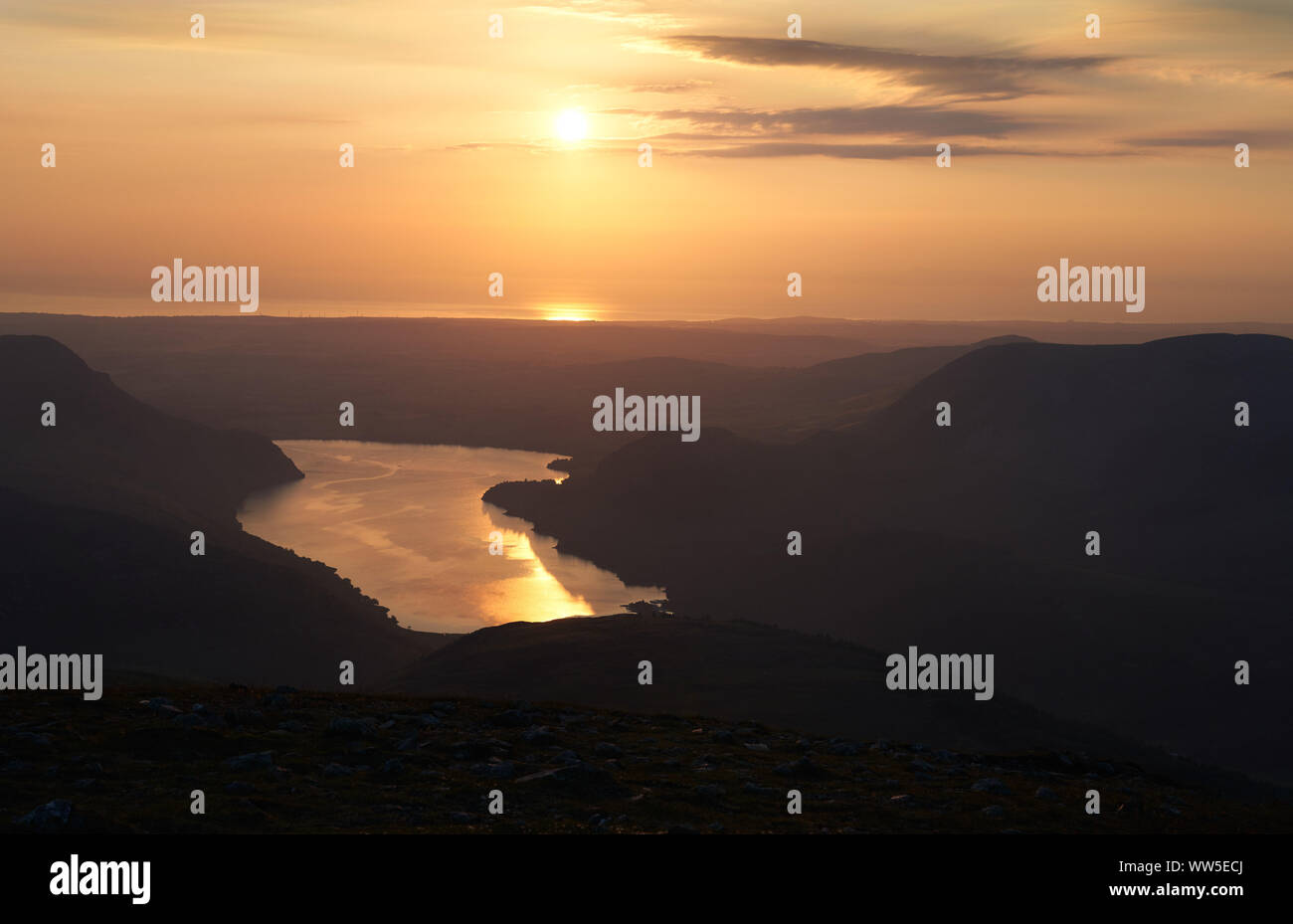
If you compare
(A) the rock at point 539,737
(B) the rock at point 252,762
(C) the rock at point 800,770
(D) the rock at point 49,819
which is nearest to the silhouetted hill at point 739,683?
(A) the rock at point 539,737

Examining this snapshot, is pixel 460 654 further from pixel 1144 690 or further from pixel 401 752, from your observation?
pixel 1144 690

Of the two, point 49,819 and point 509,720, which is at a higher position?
point 509,720

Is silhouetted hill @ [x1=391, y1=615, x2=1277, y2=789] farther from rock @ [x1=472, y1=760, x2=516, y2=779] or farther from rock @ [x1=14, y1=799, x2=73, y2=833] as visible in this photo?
rock @ [x1=14, y1=799, x2=73, y2=833]

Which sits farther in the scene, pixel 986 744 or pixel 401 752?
pixel 986 744

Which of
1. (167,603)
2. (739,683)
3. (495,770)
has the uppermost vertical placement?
(167,603)

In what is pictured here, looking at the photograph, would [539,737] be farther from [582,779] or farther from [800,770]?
[800,770]

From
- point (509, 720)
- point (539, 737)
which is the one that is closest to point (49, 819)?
point (539, 737)
